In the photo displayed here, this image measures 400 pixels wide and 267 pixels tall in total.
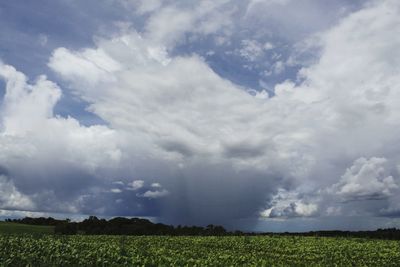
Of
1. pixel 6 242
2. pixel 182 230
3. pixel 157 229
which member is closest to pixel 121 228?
pixel 157 229

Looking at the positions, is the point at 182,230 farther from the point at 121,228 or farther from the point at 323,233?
the point at 323,233

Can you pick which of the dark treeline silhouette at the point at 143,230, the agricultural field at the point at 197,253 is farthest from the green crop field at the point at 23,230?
the agricultural field at the point at 197,253

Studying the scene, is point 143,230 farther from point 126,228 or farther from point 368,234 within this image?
point 368,234

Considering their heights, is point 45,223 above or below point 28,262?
above

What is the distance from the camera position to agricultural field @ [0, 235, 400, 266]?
33750mm

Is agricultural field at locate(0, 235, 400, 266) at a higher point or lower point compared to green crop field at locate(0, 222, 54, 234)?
lower

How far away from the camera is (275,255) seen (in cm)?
4750

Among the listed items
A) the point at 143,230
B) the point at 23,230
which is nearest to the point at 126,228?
the point at 143,230

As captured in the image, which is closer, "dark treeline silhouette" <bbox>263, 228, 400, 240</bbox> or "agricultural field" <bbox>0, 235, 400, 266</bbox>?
"agricultural field" <bbox>0, 235, 400, 266</bbox>

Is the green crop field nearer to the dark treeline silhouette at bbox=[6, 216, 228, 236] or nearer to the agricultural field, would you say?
the dark treeline silhouette at bbox=[6, 216, 228, 236]

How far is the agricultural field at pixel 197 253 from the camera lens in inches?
1329

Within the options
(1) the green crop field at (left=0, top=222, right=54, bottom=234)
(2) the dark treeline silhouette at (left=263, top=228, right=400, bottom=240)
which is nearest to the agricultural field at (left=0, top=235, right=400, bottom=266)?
(2) the dark treeline silhouette at (left=263, top=228, right=400, bottom=240)

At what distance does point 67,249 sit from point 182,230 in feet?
165

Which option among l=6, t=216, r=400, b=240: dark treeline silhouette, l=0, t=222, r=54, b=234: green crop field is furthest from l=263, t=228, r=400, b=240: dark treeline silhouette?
l=0, t=222, r=54, b=234: green crop field
